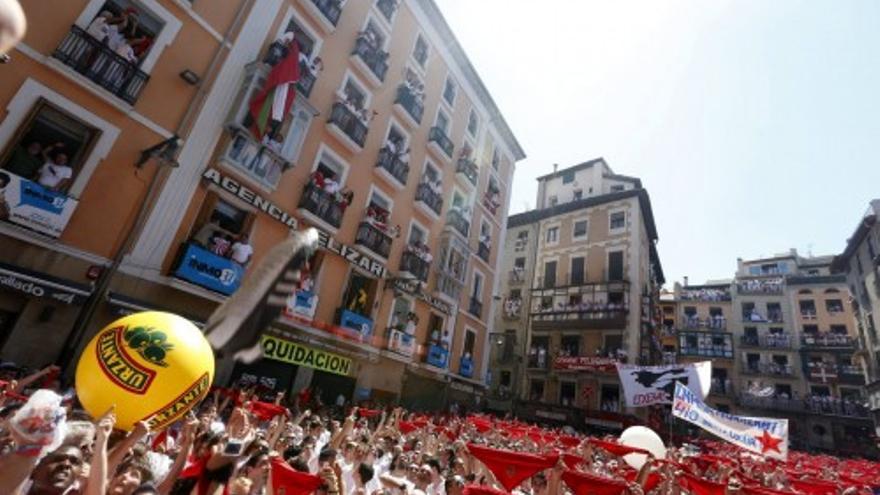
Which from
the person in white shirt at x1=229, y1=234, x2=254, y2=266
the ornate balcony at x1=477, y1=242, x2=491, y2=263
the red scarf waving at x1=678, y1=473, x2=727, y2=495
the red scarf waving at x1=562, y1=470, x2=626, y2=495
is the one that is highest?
the ornate balcony at x1=477, y1=242, x2=491, y2=263

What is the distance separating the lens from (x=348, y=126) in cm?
1717

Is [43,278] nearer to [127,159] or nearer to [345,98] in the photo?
[127,159]

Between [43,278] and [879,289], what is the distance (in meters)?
38.9

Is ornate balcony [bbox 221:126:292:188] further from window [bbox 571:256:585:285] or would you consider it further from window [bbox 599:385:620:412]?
window [bbox 571:256:585:285]

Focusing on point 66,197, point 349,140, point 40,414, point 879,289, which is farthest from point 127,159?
point 879,289

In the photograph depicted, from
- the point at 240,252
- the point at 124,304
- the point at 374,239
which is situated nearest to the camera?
the point at 124,304

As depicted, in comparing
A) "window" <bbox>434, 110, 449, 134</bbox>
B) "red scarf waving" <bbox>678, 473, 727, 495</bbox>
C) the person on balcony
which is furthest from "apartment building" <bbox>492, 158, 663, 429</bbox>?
the person on balcony

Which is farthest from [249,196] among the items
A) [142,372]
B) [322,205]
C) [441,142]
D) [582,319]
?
[582,319]

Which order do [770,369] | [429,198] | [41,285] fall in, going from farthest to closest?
[770,369] < [429,198] < [41,285]

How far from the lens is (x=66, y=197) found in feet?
32.6

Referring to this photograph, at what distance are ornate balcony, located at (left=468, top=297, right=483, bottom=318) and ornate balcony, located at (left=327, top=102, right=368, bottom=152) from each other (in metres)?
10.9

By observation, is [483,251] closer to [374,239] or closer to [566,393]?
[374,239]

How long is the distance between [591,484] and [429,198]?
1580 centimetres

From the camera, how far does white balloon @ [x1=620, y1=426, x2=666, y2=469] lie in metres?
10.2
